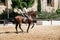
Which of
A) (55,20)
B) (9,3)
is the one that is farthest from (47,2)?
(55,20)

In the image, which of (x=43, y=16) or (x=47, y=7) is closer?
(x=43, y=16)

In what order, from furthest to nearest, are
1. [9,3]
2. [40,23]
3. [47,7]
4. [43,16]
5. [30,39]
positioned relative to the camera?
[47,7], [9,3], [43,16], [40,23], [30,39]

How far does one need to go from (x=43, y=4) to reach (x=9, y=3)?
585cm

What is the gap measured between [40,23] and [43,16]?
5978 mm

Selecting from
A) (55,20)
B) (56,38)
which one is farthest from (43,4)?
(56,38)

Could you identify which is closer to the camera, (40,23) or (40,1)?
(40,23)

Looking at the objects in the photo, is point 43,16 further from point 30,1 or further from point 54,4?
point 54,4

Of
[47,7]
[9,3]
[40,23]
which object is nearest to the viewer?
[40,23]

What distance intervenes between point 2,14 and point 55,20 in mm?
8539

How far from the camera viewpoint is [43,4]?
4641 cm

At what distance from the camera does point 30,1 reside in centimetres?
4106

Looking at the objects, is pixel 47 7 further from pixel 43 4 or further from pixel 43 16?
pixel 43 16

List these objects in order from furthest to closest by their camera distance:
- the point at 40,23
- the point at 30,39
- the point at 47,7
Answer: the point at 47,7 → the point at 40,23 → the point at 30,39

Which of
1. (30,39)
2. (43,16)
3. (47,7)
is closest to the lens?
(30,39)
